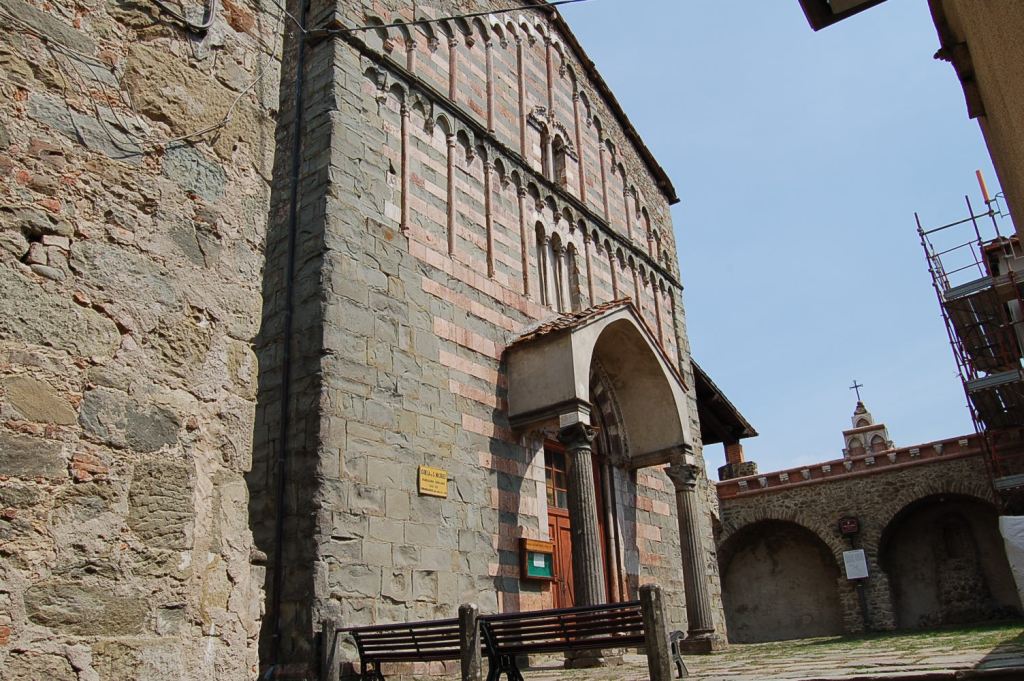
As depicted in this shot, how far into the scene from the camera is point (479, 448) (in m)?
9.22

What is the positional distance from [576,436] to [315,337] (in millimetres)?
3296

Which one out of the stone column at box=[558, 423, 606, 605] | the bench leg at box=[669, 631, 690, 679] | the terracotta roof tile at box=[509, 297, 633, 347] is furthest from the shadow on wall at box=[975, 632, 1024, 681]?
the terracotta roof tile at box=[509, 297, 633, 347]

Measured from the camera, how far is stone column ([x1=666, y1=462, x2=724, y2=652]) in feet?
36.9

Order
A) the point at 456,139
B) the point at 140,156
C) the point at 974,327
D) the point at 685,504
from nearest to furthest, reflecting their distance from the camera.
A: 1. the point at 140,156
2. the point at 456,139
3. the point at 685,504
4. the point at 974,327

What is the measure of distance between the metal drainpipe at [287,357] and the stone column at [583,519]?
3269 mm

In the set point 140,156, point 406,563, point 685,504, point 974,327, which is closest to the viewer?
point 140,156

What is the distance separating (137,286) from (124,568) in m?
1.04

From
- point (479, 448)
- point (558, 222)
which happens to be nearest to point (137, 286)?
point (479, 448)

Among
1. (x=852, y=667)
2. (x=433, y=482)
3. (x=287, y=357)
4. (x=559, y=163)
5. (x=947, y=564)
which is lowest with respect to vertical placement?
(x=852, y=667)

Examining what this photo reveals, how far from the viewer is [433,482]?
27.6ft

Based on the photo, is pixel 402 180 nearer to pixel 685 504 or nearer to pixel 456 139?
pixel 456 139

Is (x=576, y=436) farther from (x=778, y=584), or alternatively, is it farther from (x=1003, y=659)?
(x=778, y=584)

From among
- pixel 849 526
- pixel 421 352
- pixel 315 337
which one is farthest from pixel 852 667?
pixel 849 526

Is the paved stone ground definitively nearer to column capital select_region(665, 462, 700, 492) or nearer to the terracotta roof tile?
column capital select_region(665, 462, 700, 492)
